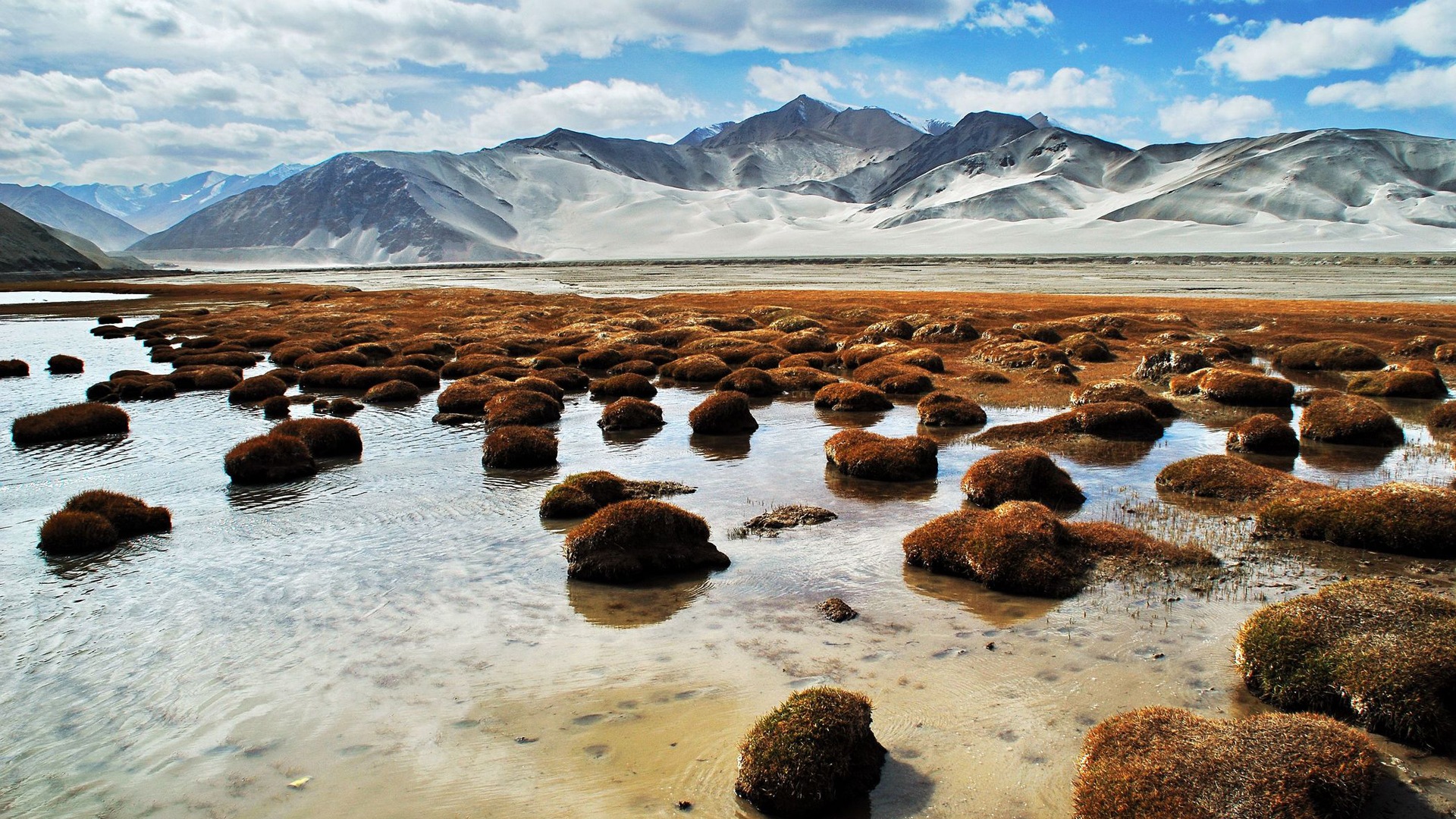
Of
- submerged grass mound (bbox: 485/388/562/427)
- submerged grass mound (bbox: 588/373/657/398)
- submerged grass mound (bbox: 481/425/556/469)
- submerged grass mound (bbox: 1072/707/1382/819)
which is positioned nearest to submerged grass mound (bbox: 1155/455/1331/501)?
submerged grass mound (bbox: 1072/707/1382/819)

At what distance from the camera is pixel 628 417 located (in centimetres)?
2345

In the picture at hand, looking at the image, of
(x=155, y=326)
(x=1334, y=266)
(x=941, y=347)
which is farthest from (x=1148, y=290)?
(x=155, y=326)

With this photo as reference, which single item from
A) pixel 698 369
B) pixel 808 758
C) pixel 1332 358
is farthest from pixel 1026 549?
pixel 1332 358

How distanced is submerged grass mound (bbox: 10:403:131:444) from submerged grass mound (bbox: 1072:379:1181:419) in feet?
85.0

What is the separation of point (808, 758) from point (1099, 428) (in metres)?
16.7

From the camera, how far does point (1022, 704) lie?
27.0 feet

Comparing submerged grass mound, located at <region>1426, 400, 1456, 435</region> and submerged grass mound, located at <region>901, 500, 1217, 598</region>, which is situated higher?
submerged grass mound, located at <region>901, 500, 1217, 598</region>

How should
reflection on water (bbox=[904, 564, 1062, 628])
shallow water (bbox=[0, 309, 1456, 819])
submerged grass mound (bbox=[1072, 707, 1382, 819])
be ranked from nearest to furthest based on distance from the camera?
submerged grass mound (bbox=[1072, 707, 1382, 819]) → shallow water (bbox=[0, 309, 1456, 819]) → reflection on water (bbox=[904, 564, 1062, 628])

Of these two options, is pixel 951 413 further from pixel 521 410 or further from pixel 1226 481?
pixel 521 410

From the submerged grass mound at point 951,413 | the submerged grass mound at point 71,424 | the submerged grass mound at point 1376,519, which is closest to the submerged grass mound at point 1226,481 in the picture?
the submerged grass mound at point 1376,519

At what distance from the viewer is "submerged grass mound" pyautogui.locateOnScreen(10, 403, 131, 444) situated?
2228 cm

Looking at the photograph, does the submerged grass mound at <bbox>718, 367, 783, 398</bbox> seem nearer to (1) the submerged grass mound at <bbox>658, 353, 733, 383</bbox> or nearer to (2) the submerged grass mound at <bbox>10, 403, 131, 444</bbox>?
(1) the submerged grass mound at <bbox>658, 353, 733, 383</bbox>

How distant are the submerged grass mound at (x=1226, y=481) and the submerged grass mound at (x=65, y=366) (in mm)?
39470

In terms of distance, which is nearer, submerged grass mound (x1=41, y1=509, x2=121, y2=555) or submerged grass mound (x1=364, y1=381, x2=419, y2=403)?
submerged grass mound (x1=41, y1=509, x2=121, y2=555)
